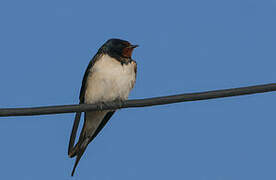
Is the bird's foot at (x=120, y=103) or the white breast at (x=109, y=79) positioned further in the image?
the white breast at (x=109, y=79)

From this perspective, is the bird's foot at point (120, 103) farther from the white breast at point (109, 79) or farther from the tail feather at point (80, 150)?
the tail feather at point (80, 150)

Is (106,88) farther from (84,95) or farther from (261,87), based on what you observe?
(261,87)

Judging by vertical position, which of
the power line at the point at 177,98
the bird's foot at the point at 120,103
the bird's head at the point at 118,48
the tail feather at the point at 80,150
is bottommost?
the tail feather at the point at 80,150

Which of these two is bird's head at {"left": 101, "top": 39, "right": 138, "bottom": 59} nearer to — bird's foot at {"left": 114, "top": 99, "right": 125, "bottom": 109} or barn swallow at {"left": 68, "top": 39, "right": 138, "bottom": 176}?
barn swallow at {"left": 68, "top": 39, "right": 138, "bottom": 176}

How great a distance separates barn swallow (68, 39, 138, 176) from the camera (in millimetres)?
3982

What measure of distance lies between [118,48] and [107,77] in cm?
37

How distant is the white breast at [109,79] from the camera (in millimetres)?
3975

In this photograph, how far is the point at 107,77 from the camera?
397 centimetres

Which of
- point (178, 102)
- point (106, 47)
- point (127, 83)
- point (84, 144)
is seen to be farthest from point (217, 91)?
point (84, 144)

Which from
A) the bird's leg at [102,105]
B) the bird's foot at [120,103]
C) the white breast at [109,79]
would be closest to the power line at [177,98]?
the bird's foot at [120,103]

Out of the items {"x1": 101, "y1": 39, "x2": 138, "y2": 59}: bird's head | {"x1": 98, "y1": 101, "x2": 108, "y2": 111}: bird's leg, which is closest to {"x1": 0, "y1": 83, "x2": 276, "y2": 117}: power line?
{"x1": 98, "y1": 101, "x2": 108, "y2": 111}: bird's leg

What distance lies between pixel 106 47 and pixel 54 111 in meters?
1.66

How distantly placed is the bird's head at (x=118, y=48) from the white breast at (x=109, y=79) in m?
0.09

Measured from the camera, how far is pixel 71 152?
166 inches
